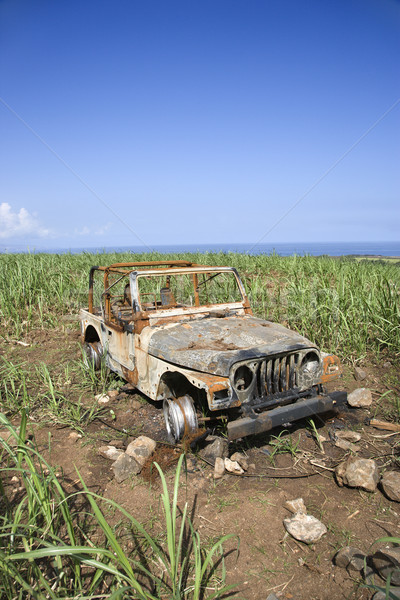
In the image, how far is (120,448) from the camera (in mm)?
3414

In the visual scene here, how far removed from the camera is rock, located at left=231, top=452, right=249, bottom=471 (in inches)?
119

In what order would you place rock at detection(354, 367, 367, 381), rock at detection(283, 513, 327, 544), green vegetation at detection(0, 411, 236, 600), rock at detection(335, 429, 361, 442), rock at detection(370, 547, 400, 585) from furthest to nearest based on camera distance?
1. rock at detection(354, 367, 367, 381)
2. rock at detection(335, 429, 361, 442)
3. rock at detection(283, 513, 327, 544)
4. rock at detection(370, 547, 400, 585)
5. green vegetation at detection(0, 411, 236, 600)

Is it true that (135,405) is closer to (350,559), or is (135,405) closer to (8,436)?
(8,436)

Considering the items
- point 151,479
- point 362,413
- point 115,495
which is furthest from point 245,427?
point 362,413

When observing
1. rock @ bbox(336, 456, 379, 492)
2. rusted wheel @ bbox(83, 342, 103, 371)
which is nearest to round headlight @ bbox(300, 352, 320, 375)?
rock @ bbox(336, 456, 379, 492)

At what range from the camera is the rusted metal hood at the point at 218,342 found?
9.95 ft

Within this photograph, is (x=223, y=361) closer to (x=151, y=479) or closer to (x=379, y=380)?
(x=151, y=479)

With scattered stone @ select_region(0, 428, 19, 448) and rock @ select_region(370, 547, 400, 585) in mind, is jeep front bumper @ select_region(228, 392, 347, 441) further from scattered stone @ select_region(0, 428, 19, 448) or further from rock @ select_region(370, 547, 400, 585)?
scattered stone @ select_region(0, 428, 19, 448)

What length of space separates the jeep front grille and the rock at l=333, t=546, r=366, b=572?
1.23m

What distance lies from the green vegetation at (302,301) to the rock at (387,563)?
3187 millimetres

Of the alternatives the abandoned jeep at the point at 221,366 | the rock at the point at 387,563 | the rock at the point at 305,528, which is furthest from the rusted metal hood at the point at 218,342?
the rock at the point at 387,563

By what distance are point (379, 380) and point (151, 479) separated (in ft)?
10.3

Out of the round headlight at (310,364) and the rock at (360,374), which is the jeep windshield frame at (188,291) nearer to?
the round headlight at (310,364)

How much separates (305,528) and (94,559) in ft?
4.15
